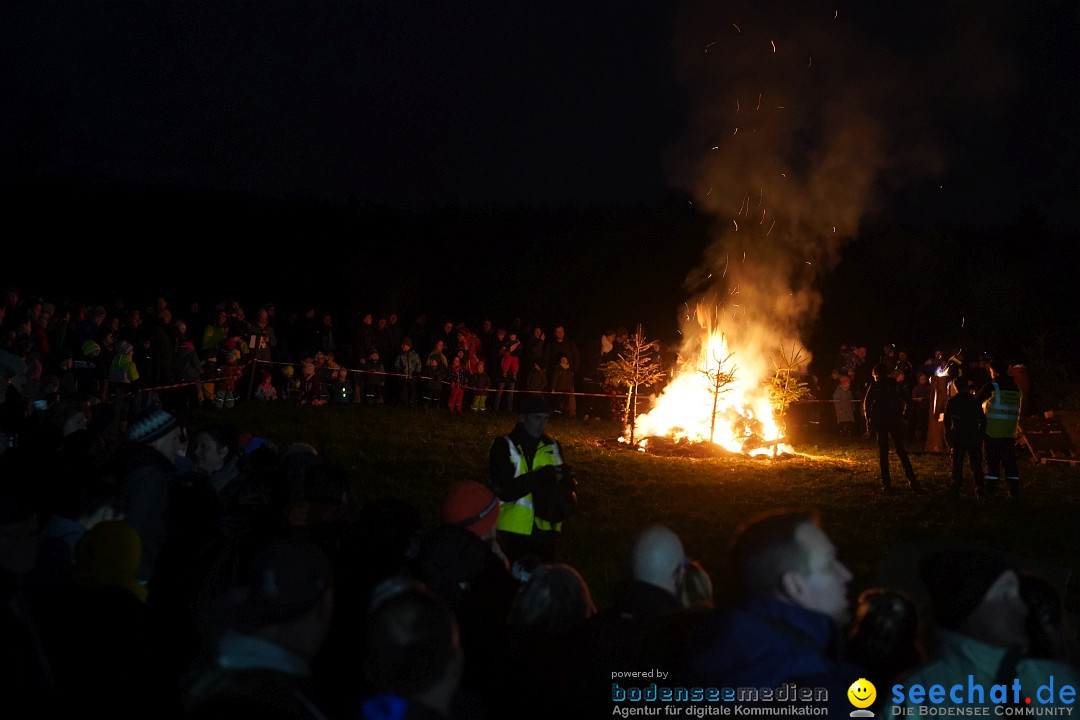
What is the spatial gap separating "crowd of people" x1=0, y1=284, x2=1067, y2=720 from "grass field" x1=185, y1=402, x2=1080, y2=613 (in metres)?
3.19

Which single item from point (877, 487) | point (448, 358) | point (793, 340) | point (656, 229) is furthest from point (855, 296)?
point (877, 487)

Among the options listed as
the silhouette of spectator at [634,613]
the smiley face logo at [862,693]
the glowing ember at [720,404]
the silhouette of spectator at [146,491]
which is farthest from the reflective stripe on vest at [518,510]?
the glowing ember at [720,404]

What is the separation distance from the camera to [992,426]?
1282 cm

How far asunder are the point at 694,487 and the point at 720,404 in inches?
209

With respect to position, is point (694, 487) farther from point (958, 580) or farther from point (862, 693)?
point (862, 693)

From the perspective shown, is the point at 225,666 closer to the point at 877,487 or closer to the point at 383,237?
the point at 877,487

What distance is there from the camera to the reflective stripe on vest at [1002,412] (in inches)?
498

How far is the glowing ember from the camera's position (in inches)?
677

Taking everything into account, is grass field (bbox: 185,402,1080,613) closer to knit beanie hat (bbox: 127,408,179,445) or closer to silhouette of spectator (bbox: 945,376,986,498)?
silhouette of spectator (bbox: 945,376,986,498)

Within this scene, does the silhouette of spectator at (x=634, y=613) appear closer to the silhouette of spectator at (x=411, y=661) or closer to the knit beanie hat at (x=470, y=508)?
the silhouette of spectator at (x=411, y=661)

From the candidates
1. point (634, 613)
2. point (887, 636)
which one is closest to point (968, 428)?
point (887, 636)

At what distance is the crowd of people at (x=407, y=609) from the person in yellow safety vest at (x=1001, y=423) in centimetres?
880

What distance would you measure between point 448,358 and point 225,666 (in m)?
19.5

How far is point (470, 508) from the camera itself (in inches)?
182
